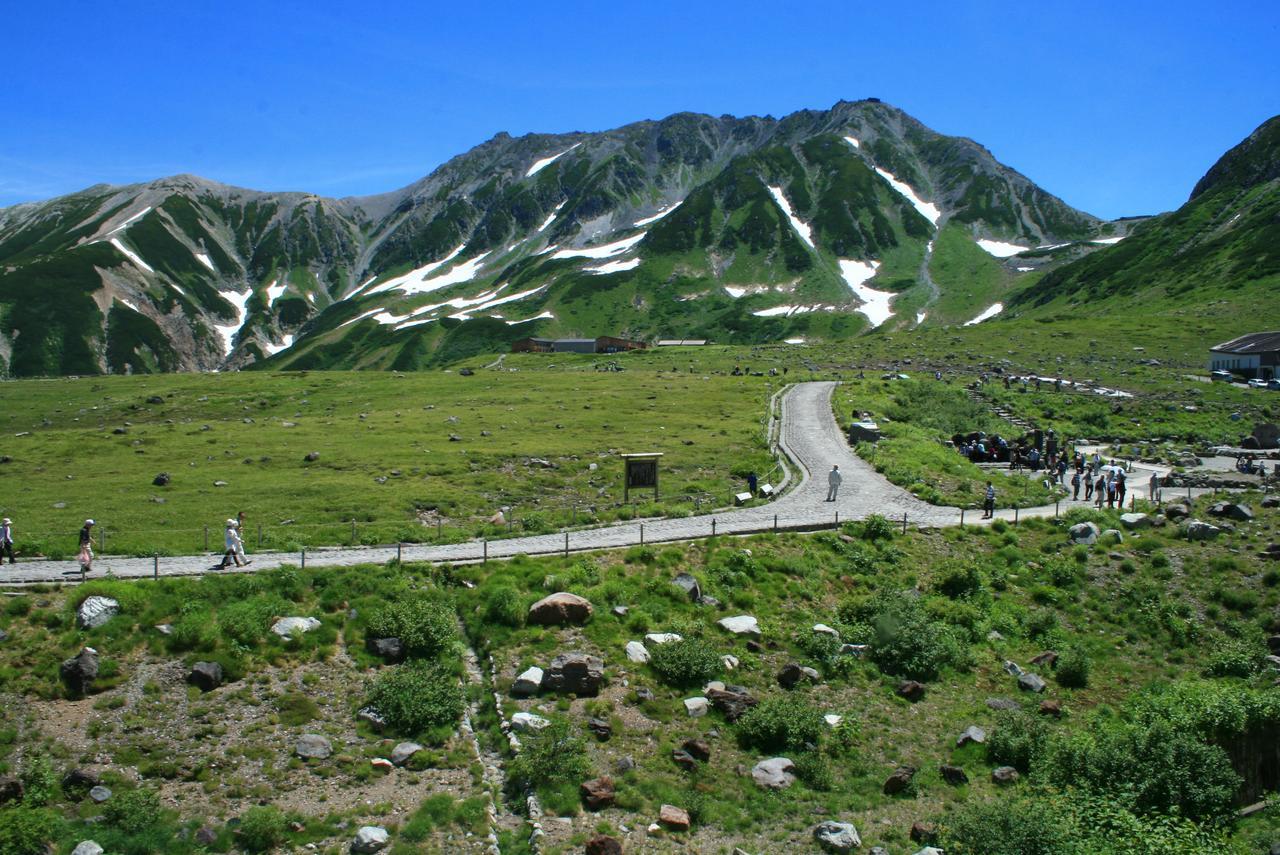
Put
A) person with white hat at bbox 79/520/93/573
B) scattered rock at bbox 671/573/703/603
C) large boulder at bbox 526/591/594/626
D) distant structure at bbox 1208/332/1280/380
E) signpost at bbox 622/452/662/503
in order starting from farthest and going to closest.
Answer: distant structure at bbox 1208/332/1280/380
signpost at bbox 622/452/662/503
scattered rock at bbox 671/573/703/603
person with white hat at bbox 79/520/93/573
large boulder at bbox 526/591/594/626

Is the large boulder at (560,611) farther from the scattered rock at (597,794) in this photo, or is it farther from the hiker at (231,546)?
the hiker at (231,546)

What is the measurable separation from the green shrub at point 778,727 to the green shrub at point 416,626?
8.83 meters

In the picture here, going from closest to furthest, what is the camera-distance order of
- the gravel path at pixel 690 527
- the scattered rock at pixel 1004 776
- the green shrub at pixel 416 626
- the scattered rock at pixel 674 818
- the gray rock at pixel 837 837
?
the gray rock at pixel 837 837
the scattered rock at pixel 674 818
the scattered rock at pixel 1004 776
the green shrub at pixel 416 626
the gravel path at pixel 690 527

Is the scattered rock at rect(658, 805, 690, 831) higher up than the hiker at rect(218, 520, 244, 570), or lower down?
lower down

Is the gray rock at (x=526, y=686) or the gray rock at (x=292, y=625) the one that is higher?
the gray rock at (x=292, y=625)

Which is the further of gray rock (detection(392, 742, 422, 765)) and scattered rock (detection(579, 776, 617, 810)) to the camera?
gray rock (detection(392, 742, 422, 765))

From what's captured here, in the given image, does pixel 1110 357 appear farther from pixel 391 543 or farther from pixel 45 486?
pixel 45 486

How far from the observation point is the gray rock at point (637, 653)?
24.3m

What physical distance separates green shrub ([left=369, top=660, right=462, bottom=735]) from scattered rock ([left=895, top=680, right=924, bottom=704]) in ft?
40.5

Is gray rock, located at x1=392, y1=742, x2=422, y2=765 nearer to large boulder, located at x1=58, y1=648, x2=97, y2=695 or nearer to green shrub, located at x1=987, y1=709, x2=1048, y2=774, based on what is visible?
large boulder, located at x1=58, y1=648, x2=97, y2=695

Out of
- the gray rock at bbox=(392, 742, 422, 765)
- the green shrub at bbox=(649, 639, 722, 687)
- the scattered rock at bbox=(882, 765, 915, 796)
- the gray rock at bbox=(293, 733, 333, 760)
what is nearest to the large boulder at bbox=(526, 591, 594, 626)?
the green shrub at bbox=(649, 639, 722, 687)

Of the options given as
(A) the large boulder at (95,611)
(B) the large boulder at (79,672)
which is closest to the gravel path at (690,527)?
(A) the large boulder at (95,611)

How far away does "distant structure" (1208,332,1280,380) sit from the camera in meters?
101

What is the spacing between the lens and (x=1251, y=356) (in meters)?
102
